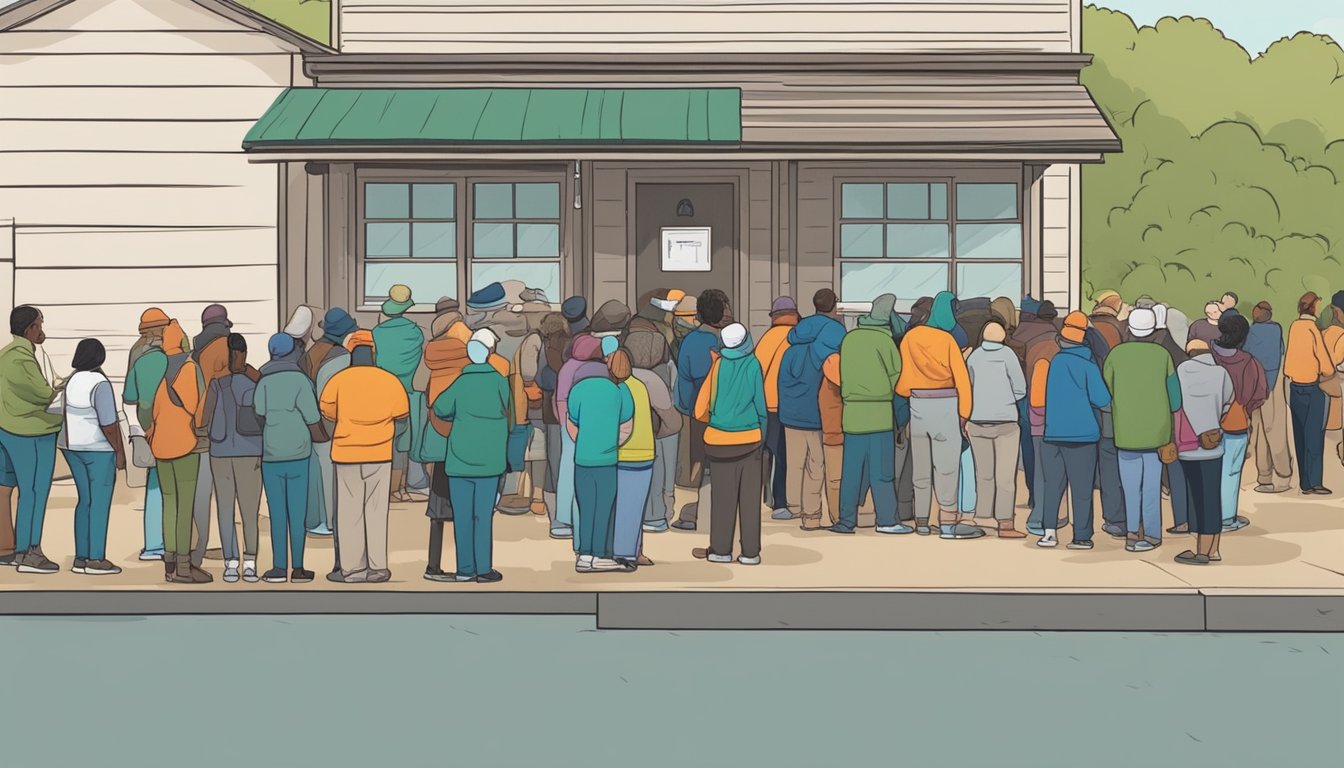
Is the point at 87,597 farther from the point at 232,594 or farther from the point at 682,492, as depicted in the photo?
the point at 682,492

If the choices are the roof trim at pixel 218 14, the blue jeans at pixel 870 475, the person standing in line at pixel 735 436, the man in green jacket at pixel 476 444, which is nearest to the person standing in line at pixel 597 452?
the man in green jacket at pixel 476 444

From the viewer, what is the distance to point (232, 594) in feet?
34.8

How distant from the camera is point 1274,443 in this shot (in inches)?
681

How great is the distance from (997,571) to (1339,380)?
6.91 meters

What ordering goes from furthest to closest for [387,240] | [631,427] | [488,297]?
[387,240] < [488,297] < [631,427]

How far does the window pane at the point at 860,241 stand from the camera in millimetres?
18406

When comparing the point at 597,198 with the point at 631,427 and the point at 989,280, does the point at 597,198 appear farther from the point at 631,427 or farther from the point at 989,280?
the point at 631,427

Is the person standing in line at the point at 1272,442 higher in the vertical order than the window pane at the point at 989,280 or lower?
lower

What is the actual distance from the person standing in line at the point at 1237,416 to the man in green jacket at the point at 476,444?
557 cm

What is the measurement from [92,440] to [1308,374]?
11062 millimetres

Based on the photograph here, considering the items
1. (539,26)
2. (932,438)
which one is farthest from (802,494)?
(539,26)

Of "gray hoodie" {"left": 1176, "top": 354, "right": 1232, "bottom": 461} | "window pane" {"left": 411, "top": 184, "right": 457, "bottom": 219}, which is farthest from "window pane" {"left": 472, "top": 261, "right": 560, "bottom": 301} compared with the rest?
"gray hoodie" {"left": 1176, "top": 354, "right": 1232, "bottom": 461}

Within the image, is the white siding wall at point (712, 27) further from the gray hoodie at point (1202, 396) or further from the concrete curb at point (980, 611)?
the concrete curb at point (980, 611)

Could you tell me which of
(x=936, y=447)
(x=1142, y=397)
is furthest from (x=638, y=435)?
(x=1142, y=397)
